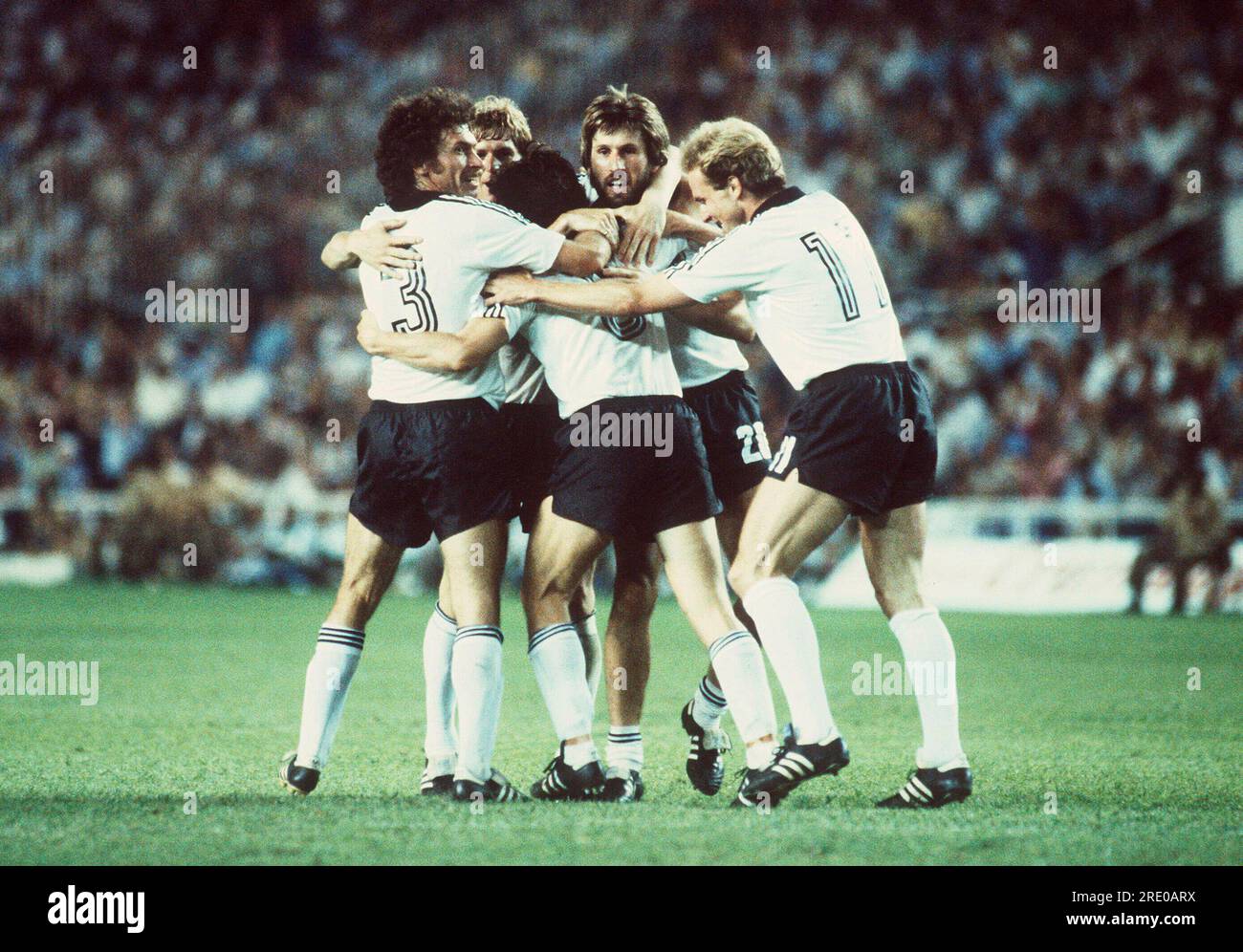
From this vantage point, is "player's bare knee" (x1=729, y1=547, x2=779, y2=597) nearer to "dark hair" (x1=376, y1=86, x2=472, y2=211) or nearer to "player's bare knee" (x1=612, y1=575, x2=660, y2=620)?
"player's bare knee" (x1=612, y1=575, x2=660, y2=620)

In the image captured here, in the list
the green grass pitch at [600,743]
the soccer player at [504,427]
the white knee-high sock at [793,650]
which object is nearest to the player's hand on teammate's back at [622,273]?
the soccer player at [504,427]

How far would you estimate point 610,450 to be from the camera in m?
5.64

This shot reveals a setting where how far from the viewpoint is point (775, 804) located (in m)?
5.56

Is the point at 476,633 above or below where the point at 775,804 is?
above

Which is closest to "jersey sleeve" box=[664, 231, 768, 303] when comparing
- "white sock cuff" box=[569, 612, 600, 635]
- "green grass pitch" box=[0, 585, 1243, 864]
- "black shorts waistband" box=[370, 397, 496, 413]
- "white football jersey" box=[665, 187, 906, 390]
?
"white football jersey" box=[665, 187, 906, 390]

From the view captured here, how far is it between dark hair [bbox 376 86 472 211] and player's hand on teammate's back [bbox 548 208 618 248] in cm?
47

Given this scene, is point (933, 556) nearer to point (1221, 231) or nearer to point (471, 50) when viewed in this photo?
point (1221, 231)

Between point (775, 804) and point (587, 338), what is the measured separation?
167 centimetres

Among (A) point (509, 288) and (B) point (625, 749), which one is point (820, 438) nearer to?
(A) point (509, 288)

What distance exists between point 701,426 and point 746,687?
3.91 feet

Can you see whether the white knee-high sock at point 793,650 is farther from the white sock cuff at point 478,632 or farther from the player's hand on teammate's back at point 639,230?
the player's hand on teammate's back at point 639,230

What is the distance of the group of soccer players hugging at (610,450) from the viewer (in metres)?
5.59
